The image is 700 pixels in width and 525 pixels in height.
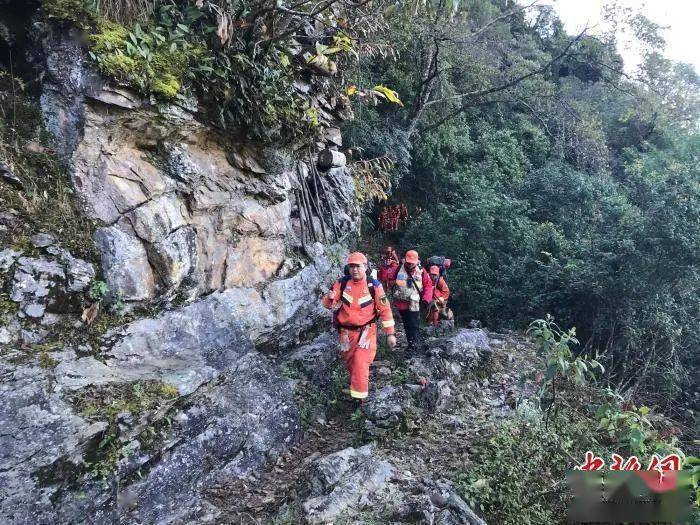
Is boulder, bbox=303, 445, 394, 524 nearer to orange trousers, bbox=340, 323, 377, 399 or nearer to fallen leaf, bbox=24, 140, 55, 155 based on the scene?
orange trousers, bbox=340, 323, 377, 399

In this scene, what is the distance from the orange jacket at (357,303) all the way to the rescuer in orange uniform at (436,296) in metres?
2.78

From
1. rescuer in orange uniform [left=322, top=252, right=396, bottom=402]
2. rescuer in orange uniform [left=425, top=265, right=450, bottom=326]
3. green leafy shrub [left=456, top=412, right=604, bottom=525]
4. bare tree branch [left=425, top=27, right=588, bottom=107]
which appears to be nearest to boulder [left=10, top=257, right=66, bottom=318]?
rescuer in orange uniform [left=322, top=252, right=396, bottom=402]

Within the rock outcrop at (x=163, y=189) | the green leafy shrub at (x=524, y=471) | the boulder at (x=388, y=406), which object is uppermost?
the rock outcrop at (x=163, y=189)

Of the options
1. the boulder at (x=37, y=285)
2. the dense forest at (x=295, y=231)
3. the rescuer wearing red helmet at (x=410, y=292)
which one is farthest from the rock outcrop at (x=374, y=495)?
the rescuer wearing red helmet at (x=410, y=292)

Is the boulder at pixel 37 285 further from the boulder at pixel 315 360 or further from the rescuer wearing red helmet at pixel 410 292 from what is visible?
the rescuer wearing red helmet at pixel 410 292

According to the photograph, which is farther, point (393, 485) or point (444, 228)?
point (444, 228)

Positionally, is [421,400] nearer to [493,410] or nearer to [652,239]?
[493,410]

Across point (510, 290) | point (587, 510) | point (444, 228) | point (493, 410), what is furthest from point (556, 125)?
point (587, 510)

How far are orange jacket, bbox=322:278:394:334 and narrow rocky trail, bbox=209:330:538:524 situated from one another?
3.41ft

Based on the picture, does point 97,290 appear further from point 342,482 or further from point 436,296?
point 436,296

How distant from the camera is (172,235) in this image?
486 centimetres

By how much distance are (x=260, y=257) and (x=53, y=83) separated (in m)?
2.98

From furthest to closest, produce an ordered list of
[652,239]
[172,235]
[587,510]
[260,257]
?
[652,239]
[260,257]
[172,235]
[587,510]

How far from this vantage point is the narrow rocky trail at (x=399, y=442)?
3811 millimetres
